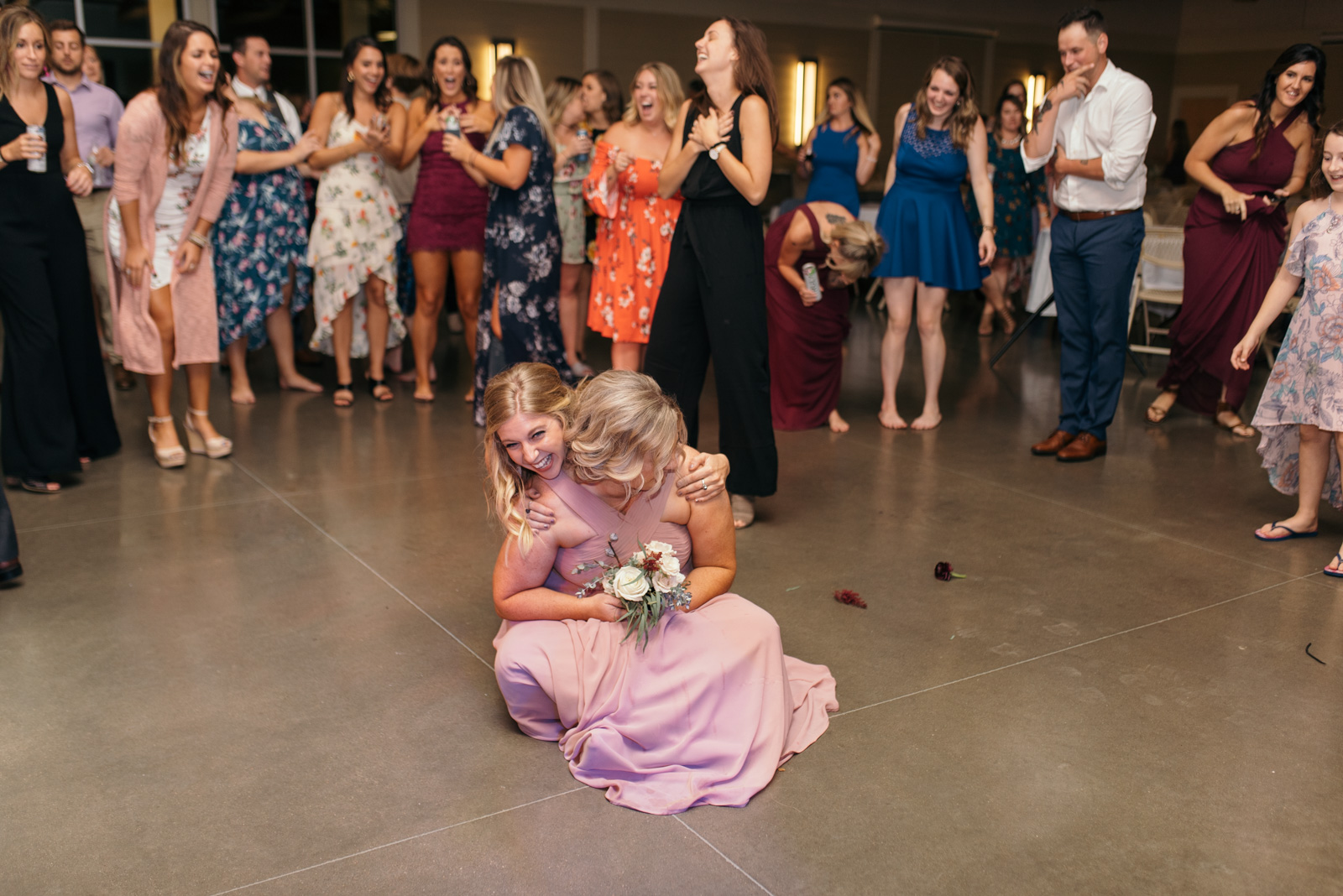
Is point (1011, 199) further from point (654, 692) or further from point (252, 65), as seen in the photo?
point (654, 692)

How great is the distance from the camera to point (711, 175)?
12.2 feet

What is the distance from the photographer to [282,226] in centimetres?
555

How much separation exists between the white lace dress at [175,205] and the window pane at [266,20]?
23.9 ft

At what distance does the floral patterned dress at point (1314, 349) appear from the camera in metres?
3.62

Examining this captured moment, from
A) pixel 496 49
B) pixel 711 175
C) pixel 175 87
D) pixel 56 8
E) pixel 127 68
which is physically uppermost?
Result: pixel 56 8

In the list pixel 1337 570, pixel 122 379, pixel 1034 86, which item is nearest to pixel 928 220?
pixel 1337 570

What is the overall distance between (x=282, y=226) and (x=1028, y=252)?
217 inches

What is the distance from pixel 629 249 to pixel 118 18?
842 cm

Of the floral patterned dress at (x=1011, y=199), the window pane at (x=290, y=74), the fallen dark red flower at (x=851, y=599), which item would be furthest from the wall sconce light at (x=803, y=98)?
the fallen dark red flower at (x=851, y=599)

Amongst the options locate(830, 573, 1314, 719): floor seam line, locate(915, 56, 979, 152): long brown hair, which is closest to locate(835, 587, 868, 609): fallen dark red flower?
locate(830, 573, 1314, 719): floor seam line

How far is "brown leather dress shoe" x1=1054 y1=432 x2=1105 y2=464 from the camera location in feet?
16.2

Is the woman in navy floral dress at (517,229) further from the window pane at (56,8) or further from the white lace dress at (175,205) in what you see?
the window pane at (56,8)

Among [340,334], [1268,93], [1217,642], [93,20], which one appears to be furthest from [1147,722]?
[93,20]

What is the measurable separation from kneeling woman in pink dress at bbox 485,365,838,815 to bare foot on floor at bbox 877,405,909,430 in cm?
309
